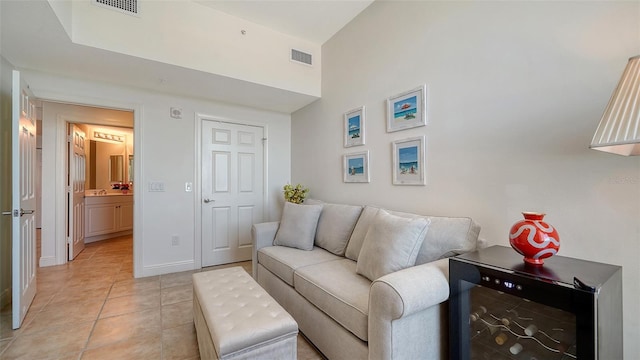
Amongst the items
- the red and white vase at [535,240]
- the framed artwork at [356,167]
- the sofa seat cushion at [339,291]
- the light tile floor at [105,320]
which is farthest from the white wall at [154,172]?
the red and white vase at [535,240]

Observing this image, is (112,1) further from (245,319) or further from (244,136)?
A: (245,319)

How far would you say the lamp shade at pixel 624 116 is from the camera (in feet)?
2.98

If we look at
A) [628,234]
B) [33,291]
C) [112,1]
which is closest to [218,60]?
[112,1]

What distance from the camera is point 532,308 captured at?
1117mm

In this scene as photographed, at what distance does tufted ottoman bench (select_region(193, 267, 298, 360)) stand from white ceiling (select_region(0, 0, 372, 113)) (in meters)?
2.16

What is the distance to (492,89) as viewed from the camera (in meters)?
1.74

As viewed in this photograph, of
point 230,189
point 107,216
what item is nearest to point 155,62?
point 230,189

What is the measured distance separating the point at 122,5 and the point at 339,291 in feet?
9.47

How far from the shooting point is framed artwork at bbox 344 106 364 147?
2.75 m

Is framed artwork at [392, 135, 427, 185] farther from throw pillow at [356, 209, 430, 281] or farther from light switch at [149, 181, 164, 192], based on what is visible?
light switch at [149, 181, 164, 192]

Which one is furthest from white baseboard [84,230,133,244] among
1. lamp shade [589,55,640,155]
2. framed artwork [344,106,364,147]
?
lamp shade [589,55,640,155]

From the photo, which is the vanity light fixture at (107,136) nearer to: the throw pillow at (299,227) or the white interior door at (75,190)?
the white interior door at (75,190)

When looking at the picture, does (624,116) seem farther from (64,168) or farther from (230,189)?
(64,168)

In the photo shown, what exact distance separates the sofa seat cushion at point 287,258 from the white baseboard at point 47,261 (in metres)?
2.97
